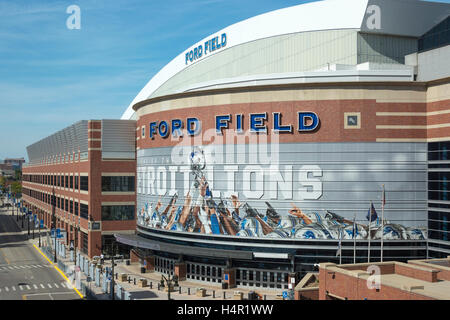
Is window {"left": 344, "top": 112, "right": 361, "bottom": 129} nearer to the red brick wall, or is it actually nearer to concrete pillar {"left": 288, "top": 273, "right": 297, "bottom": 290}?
concrete pillar {"left": 288, "top": 273, "right": 297, "bottom": 290}

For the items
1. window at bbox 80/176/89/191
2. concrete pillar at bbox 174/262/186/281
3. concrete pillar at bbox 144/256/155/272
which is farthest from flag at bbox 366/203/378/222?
window at bbox 80/176/89/191

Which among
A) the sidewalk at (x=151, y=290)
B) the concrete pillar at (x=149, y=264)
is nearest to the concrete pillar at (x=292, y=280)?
the sidewalk at (x=151, y=290)

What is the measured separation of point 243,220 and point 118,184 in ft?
101

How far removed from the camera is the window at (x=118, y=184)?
262 feet

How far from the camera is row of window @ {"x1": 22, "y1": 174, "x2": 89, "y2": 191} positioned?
276ft

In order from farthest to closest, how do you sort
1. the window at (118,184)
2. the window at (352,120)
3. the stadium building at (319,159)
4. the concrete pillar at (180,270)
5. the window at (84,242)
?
the window at (84,242) → the window at (118,184) → the concrete pillar at (180,270) → the window at (352,120) → the stadium building at (319,159)

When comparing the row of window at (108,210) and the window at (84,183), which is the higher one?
the window at (84,183)

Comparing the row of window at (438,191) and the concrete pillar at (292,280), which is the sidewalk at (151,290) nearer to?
the concrete pillar at (292,280)

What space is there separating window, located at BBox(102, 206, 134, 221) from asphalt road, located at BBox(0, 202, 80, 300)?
11.5 metres

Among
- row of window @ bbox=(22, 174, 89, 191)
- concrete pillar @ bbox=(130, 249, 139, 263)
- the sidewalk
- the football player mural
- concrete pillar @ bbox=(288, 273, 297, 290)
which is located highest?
row of window @ bbox=(22, 174, 89, 191)

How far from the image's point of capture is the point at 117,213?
262ft

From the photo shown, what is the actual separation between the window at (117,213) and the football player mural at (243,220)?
1575 centimetres

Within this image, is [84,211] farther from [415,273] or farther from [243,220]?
[415,273]

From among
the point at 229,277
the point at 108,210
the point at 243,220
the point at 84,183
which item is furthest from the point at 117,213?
the point at 243,220
